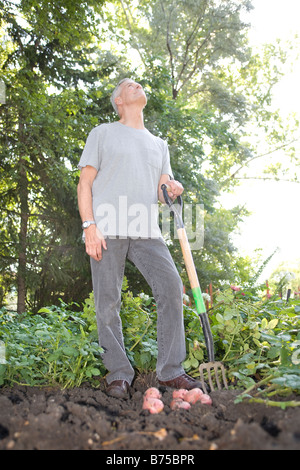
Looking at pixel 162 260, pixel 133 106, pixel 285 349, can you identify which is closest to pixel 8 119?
pixel 133 106

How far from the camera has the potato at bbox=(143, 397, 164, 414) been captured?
6.51ft

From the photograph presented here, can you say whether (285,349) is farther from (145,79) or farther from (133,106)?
(145,79)

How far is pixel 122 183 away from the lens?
2727 mm

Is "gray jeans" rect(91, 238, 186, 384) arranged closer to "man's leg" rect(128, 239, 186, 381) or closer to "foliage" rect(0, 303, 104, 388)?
"man's leg" rect(128, 239, 186, 381)

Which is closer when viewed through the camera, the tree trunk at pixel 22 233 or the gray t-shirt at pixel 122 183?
the gray t-shirt at pixel 122 183

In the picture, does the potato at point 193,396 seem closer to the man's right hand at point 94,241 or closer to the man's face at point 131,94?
the man's right hand at point 94,241

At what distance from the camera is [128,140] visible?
282cm

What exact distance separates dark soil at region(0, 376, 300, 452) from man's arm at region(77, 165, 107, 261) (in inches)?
32.6

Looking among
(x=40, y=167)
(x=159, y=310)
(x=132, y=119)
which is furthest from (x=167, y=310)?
(x=40, y=167)

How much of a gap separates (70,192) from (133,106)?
516 centimetres

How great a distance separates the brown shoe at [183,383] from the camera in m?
2.47

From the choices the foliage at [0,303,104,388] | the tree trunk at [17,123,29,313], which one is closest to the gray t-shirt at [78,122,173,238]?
the foliage at [0,303,104,388]

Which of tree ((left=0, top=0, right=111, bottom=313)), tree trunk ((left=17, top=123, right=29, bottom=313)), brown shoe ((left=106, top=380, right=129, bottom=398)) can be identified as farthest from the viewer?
tree trunk ((left=17, top=123, right=29, bottom=313))

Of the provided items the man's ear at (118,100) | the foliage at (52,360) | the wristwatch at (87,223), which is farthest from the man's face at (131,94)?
the foliage at (52,360)
